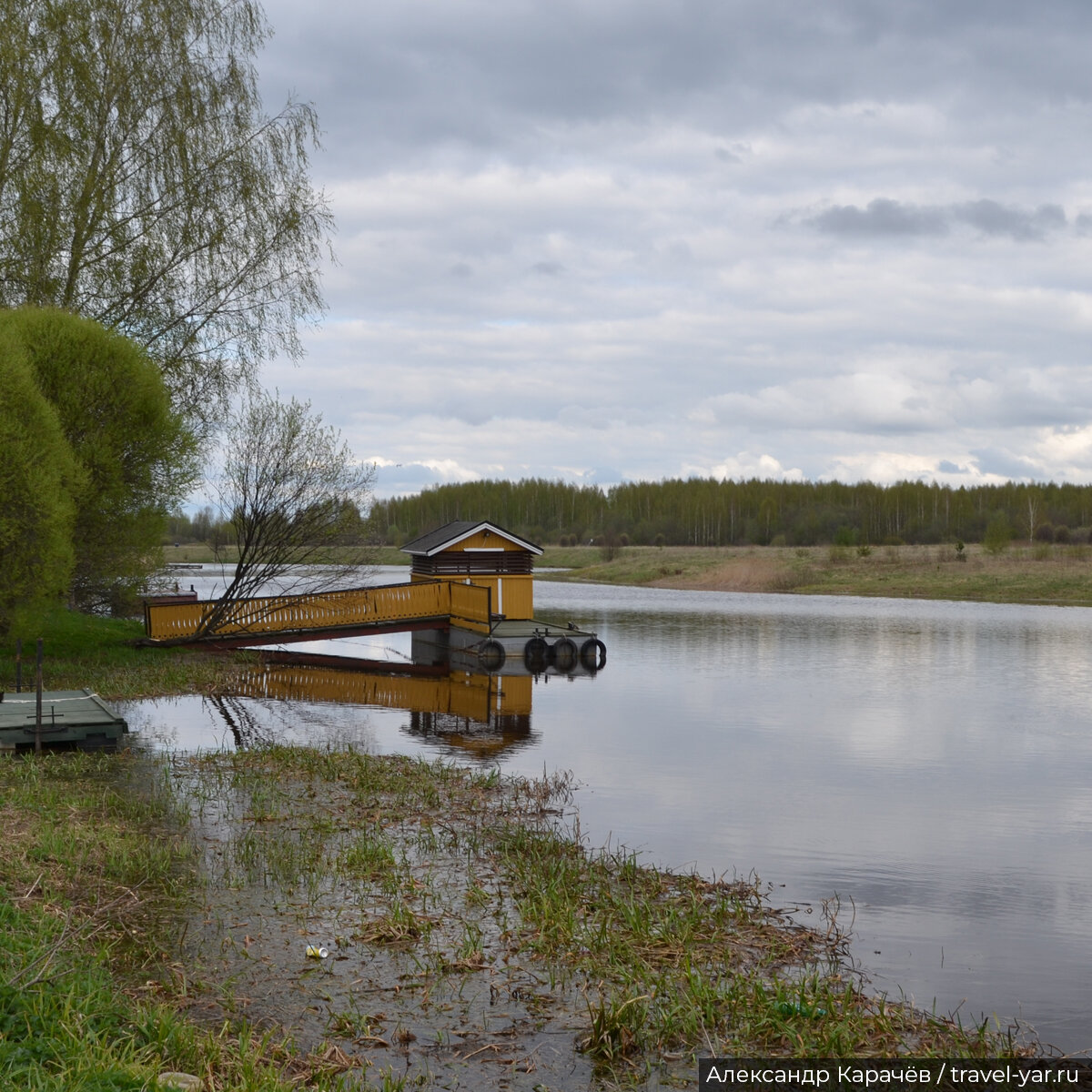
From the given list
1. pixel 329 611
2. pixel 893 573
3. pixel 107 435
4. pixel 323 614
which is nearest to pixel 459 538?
pixel 329 611

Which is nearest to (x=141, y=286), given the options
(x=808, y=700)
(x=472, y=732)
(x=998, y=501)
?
(x=472, y=732)

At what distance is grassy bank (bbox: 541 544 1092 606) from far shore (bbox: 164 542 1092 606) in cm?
5

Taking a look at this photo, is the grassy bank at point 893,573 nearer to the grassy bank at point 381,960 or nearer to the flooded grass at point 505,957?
the flooded grass at point 505,957

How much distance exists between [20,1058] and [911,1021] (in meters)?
4.68

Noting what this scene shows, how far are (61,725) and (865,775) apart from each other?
33.1ft

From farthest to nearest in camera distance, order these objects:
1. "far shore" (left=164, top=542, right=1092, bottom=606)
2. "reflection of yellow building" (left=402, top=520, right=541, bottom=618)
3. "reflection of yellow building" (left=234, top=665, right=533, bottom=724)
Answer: "far shore" (left=164, top=542, right=1092, bottom=606) → "reflection of yellow building" (left=402, top=520, right=541, bottom=618) → "reflection of yellow building" (left=234, top=665, right=533, bottom=724)

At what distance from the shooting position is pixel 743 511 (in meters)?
140

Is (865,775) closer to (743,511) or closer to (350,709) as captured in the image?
(350,709)

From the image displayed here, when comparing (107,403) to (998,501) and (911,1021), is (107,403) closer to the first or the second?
(911,1021)

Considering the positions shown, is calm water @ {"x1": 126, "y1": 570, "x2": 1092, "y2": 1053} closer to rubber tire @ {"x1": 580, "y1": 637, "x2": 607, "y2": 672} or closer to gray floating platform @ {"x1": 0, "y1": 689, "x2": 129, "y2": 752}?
rubber tire @ {"x1": 580, "y1": 637, "x2": 607, "y2": 672}

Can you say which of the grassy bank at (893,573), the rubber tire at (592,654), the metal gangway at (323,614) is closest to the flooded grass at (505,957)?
the metal gangway at (323,614)

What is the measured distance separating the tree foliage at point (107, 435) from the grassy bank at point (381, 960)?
30.1ft

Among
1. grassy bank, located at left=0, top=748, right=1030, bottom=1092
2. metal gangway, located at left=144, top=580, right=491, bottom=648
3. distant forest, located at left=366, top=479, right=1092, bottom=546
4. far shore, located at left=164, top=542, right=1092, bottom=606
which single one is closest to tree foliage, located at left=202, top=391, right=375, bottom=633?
metal gangway, located at left=144, top=580, right=491, bottom=648

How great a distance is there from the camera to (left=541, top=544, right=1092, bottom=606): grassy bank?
57.6 m
